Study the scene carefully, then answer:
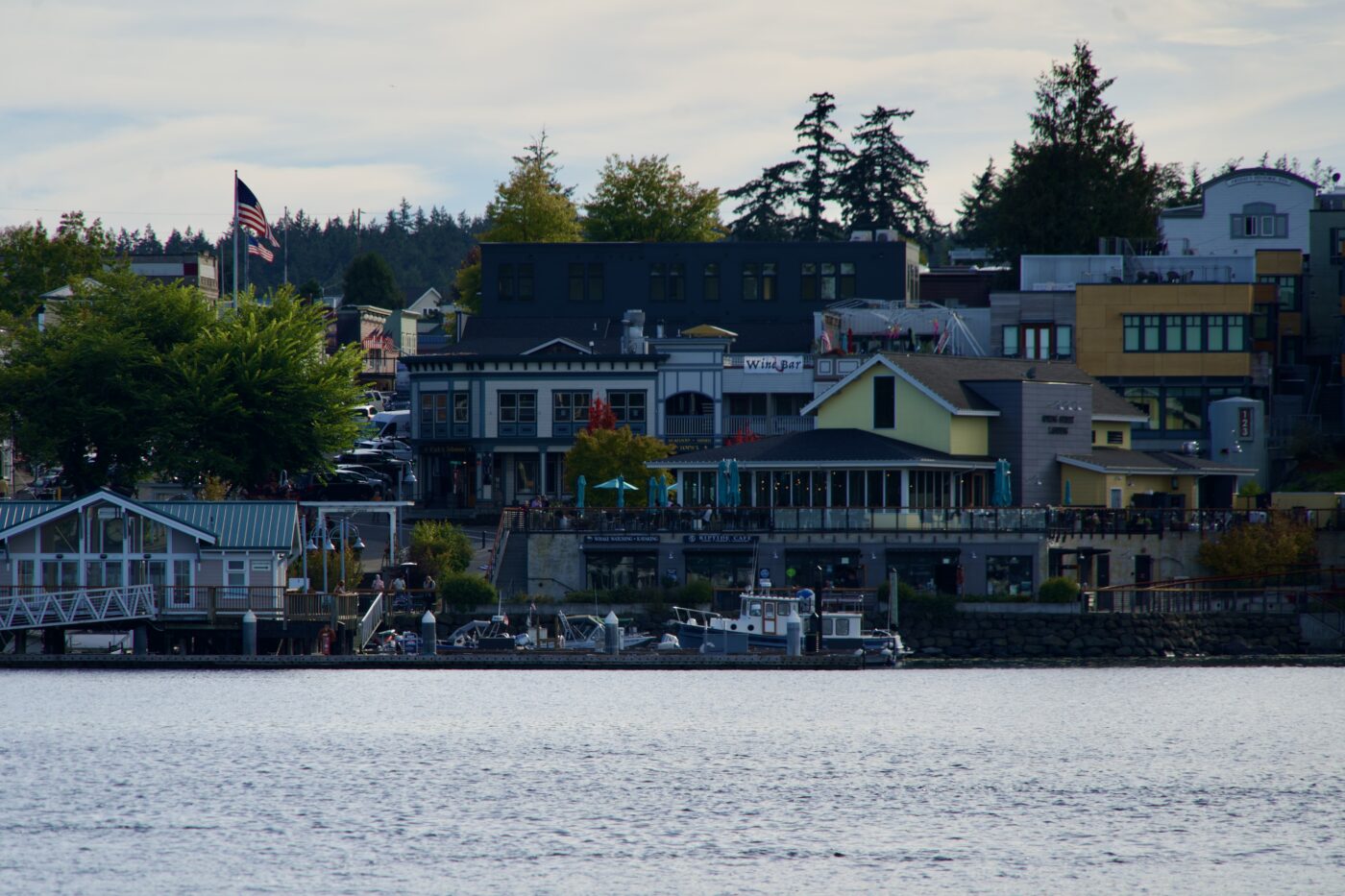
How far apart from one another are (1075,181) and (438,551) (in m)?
52.0

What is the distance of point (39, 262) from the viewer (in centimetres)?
10888

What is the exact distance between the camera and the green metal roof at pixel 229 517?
61.9 meters

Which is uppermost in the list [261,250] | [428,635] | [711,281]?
[711,281]

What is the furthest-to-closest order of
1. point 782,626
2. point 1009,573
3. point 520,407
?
point 520,407
point 1009,573
point 782,626

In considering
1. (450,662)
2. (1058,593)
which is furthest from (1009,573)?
(450,662)

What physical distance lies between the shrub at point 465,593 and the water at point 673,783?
108 inches

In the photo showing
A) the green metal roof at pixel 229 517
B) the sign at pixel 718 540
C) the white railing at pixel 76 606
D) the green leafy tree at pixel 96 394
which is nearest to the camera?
the white railing at pixel 76 606

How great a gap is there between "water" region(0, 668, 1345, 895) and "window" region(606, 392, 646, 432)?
2685cm

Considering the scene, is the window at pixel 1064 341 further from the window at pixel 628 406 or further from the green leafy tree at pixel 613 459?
the green leafy tree at pixel 613 459

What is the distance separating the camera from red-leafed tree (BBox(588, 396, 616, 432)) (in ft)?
291

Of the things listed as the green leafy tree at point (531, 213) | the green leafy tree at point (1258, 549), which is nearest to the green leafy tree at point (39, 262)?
the green leafy tree at point (531, 213)

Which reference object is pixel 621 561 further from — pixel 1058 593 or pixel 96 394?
pixel 96 394

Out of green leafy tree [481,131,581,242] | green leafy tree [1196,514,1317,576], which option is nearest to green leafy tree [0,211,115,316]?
green leafy tree [481,131,581,242]

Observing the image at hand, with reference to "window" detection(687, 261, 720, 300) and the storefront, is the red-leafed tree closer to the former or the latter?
"window" detection(687, 261, 720, 300)
